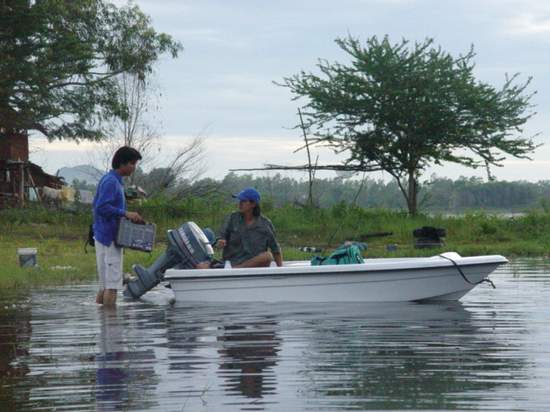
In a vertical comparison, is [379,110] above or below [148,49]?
below

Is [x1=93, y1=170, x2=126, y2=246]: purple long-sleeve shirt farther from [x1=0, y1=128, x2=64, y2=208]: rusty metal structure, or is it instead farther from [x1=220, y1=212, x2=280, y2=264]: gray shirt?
[x1=0, y1=128, x2=64, y2=208]: rusty metal structure

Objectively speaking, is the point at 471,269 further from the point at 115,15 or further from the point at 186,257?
the point at 115,15

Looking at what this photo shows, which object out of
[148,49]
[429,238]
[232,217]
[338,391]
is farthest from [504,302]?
[148,49]

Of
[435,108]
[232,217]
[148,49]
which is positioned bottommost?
[232,217]

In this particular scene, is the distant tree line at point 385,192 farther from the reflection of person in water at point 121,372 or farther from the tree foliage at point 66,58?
the reflection of person in water at point 121,372

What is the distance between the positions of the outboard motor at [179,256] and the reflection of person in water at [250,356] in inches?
95.3

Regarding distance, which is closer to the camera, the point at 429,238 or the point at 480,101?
the point at 429,238

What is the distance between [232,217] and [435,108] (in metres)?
25.1

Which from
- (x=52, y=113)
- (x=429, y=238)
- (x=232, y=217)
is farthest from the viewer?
(x=52, y=113)

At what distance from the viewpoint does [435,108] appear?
3969 centimetres

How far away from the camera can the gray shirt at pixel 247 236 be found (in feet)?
50.1

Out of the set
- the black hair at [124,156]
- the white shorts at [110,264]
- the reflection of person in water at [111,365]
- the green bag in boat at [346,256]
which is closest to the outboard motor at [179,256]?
the white shorts at [110,264]

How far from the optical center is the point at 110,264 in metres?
14.5

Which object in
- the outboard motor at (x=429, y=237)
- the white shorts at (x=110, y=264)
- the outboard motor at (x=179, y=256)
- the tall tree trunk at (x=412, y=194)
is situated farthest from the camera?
the tall tree trunk at (x=412, y=194)
